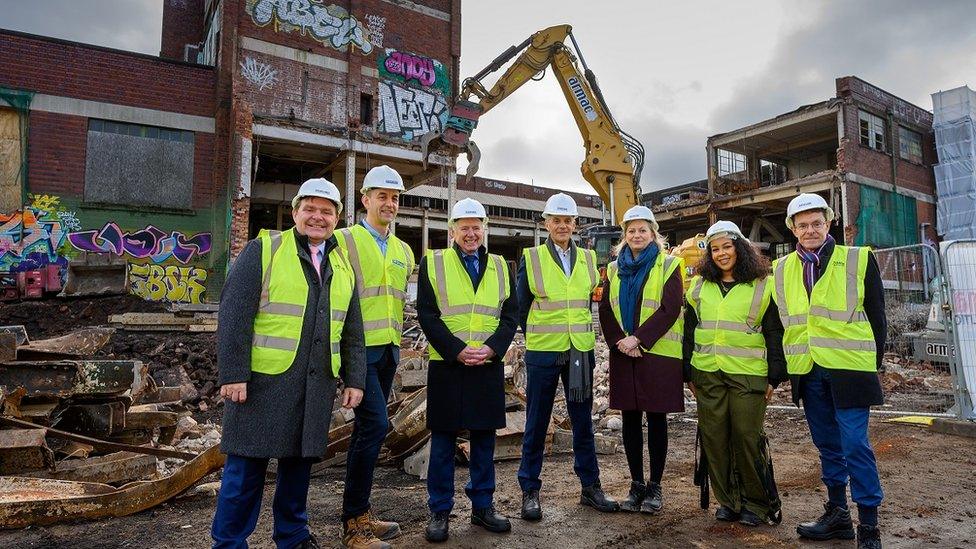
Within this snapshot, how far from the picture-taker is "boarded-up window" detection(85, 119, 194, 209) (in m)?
14.8

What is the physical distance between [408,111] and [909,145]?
2206 cm

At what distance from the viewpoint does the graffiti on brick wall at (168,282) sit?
14.9m

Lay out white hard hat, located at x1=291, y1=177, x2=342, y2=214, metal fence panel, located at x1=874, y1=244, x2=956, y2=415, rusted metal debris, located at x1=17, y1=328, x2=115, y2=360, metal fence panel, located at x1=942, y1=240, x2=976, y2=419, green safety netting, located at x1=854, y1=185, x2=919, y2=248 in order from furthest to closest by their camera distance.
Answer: green safety netting, located at x1=854, y1=185, x2=919, y2=248 < metal fence panel, located at x1=874, y1=244, x2=956, y2=415 < metal fence panel, located at x1=942, y1=240, x2=976, y2=419 < rusted metal debris, located at x1=17, y1=328, x2=115, y2=360 < white hard hat, located at x1=291, y1=177, x2=342, y2=214

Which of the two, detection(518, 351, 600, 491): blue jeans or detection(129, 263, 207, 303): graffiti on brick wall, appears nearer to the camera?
detection(518, 351, 600, 491): blue jeans

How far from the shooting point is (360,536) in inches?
135

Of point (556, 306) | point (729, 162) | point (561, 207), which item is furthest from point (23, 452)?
point (729, 162)

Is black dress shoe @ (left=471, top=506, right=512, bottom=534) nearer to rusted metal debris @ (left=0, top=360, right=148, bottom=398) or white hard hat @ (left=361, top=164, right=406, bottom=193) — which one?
white hard hat @ (left=361, top=164, right=406, bottom=193)

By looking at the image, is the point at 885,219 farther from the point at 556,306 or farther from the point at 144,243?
the point at 144,243

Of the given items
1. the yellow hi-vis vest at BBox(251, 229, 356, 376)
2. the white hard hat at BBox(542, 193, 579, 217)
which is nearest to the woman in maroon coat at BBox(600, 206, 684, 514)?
the white hard hat at BBox(542, 193, 579, 217)

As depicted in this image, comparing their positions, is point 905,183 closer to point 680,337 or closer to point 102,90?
point 680,337

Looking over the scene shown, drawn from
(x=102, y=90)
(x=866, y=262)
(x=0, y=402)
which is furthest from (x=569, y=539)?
(x=102, y=90)

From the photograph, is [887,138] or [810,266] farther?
[887,138]

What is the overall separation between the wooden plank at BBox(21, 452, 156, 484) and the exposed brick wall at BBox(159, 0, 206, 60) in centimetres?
2021

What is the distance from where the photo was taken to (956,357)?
22.3 ft
